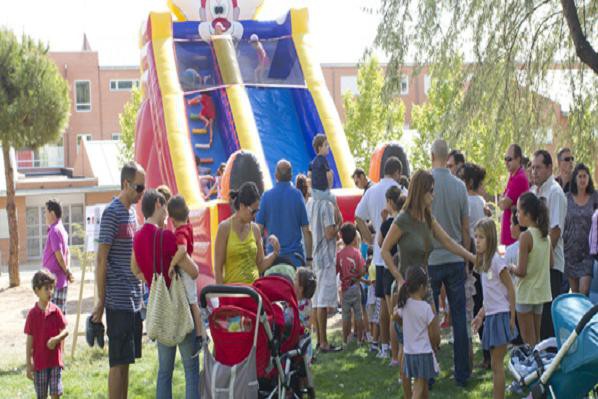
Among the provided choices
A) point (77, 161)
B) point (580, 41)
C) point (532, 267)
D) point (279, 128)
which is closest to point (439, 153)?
point (532, 267)

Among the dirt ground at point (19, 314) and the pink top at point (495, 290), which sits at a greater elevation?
the pink top at point (495, 290)

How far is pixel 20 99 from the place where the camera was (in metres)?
23.3

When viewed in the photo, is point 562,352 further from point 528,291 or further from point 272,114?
point 272,114

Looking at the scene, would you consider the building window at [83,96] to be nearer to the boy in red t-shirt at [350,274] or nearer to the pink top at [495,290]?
the boy in red t-shirt at [350,274]

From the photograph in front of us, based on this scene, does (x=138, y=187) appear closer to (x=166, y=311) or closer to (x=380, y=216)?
(x=166, y=311)

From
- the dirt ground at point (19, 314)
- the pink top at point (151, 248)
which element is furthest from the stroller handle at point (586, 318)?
the dirt ground at point (19, 314)

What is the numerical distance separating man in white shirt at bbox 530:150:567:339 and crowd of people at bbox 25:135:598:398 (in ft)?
0.04

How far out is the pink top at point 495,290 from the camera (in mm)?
7715

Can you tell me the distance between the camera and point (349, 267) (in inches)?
433

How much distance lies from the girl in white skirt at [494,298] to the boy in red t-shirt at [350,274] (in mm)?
3303

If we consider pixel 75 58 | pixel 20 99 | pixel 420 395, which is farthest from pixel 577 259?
pixel 75 58

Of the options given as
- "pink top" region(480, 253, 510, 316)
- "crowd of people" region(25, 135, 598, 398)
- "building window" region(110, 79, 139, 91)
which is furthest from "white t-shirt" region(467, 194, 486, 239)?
"building window" region(110, 79, 139, 91)

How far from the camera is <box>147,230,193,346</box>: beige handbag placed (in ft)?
24.5

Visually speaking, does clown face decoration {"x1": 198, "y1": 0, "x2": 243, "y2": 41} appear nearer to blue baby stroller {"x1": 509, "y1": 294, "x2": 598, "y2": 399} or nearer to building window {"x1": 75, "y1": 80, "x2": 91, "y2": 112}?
blue baby stroller {"x1": 509, "y1": 294, "x2": 598, "y2": 399}
